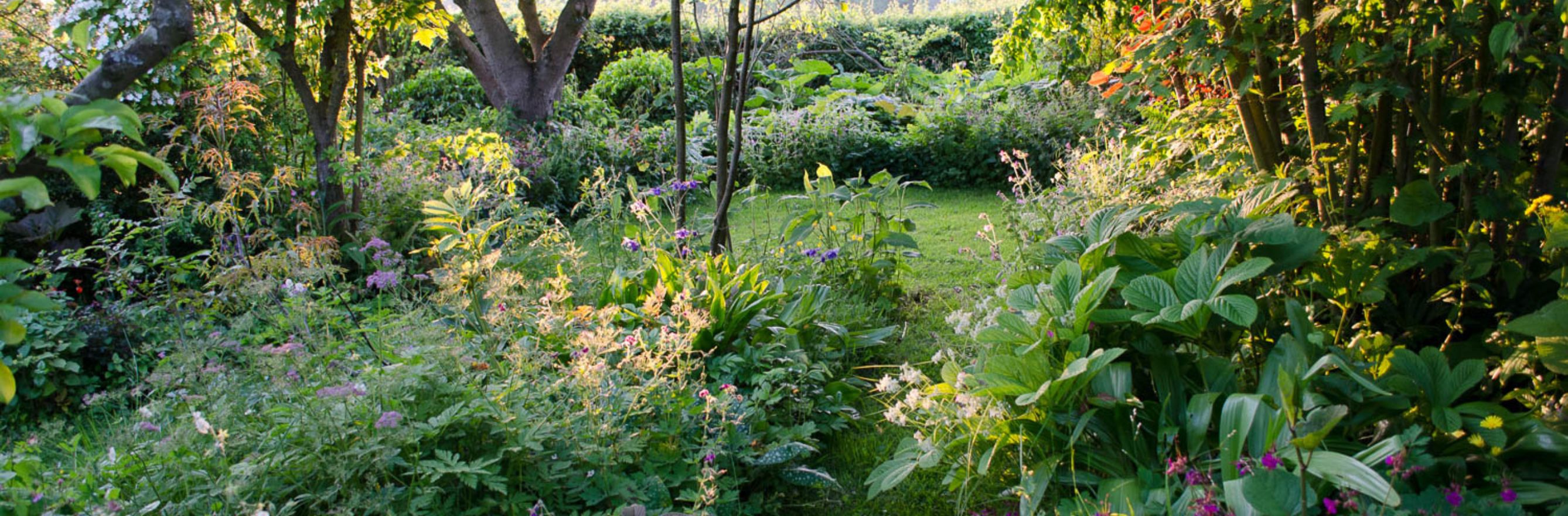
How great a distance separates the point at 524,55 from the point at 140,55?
23.7 feet

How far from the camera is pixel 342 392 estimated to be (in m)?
1.97

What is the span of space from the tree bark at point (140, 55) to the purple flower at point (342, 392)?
0.73 metres

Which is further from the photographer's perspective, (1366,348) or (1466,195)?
(1466,195)

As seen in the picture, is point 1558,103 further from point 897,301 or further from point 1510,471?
point 897,301

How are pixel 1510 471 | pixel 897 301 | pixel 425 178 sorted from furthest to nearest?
pixel 425 178, pixel 897 301, pixel 1510 471

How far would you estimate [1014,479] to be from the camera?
2.39 m

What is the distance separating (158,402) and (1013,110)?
6.64 metres

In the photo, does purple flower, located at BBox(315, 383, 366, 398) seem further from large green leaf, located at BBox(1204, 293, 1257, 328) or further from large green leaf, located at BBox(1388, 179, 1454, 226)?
large green leaf, located at BBox(1388, 179, 1454, 226)

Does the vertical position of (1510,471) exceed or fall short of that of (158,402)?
it falls short

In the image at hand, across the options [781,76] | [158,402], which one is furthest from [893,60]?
[158,402]

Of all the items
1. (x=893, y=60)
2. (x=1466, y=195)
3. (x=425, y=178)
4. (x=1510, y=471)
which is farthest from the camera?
(x=893, y=60)

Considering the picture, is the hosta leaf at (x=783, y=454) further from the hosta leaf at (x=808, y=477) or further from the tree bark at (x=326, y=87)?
the tree bark at (x=326, y=87)

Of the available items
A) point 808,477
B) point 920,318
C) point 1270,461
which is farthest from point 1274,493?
point 920,318

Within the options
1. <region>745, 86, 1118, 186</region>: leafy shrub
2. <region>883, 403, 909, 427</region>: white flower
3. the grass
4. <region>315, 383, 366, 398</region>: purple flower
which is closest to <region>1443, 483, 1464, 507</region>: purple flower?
the grass
